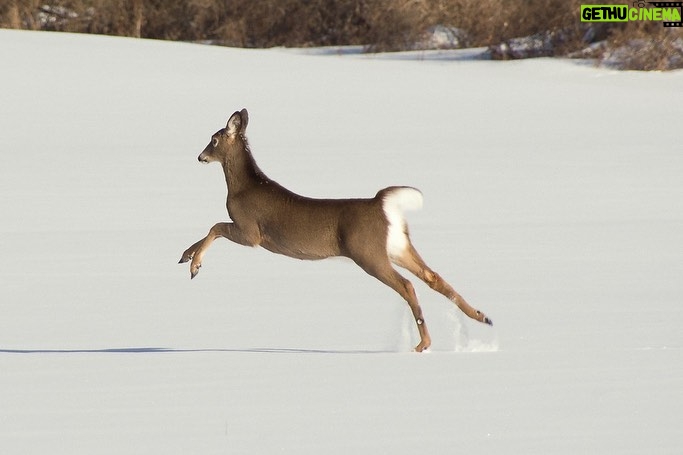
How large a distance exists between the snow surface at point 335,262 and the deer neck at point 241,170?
920 millimetres

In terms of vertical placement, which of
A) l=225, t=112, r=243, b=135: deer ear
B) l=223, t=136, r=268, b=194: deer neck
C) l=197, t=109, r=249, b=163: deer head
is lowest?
l=223, t=136, r=268, b=194: deer neck

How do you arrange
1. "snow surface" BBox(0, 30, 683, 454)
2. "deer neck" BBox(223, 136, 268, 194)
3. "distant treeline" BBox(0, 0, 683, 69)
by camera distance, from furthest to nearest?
"distant treeline" BBox(0, 0, 683, 69) < "deer neck" BBox(223, 136, 268, 194) < "snow surface" BBox(0, 30, 683, 454)

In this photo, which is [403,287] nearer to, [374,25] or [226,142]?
[226,142]

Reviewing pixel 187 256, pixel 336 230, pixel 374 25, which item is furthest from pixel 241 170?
pixel 374 25

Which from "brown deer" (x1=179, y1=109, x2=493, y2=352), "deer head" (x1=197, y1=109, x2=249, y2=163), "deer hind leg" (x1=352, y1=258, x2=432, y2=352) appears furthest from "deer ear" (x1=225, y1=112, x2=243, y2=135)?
"deer hind leg" (x1=352, y1=258, x2=432, y2=352)

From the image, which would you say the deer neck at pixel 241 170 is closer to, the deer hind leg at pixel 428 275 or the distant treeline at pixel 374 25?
the deer hind leg at pixel 428 275

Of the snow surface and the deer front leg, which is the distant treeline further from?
the deer front leg

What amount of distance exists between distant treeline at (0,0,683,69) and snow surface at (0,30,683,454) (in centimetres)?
86

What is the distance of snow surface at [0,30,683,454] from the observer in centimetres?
599

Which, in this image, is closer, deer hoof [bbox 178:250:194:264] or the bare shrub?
deer hoof [bbox 178:250:194:264]

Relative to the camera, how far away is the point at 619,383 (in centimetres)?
650

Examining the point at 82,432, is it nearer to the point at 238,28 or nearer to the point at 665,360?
the point at 665,360

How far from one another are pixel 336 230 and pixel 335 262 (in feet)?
17.0

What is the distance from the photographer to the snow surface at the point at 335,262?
5992 millimetres
